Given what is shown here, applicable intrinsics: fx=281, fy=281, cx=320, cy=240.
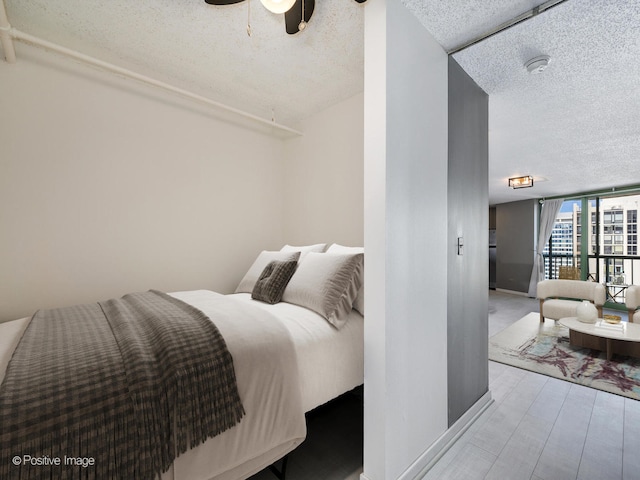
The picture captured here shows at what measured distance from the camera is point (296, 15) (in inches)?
67.1

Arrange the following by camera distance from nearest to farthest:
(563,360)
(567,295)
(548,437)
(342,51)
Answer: (548,437)
(342,51)
(563,360)
(567,295)

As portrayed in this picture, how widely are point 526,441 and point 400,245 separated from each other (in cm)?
159

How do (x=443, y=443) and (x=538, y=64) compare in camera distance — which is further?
(x=538, y=64)

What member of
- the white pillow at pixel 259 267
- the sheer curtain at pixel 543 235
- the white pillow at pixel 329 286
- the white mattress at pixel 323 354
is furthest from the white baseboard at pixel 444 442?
the sheer curtain at pixel 543 235

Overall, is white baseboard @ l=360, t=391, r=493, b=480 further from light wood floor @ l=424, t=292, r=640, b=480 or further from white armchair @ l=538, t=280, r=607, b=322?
white armchair @ l=538, t=280, r=607, b=322

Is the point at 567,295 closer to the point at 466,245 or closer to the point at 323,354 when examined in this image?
the point at 466,245

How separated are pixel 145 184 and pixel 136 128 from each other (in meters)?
0.48

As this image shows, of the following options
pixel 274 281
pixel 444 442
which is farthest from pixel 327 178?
pixel 444 442

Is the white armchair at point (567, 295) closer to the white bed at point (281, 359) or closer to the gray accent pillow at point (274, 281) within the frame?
the white bed at point (281, 359)

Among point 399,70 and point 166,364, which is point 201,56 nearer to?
point 399,70

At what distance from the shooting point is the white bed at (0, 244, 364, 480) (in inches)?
44.8

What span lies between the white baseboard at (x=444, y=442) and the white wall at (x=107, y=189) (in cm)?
229

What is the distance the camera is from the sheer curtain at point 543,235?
6.80 meters

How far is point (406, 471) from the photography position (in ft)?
4.68
